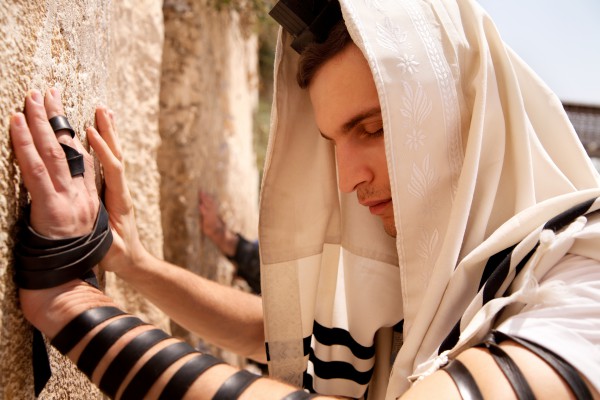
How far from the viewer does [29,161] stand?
0.90 meters

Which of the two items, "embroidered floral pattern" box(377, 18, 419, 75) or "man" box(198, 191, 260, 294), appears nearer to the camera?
"embroidered floral pattern" box(377, 18, 419, 75)

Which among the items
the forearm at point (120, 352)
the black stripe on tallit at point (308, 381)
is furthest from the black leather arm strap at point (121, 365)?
the black stripe on tallit at point (308, 381)

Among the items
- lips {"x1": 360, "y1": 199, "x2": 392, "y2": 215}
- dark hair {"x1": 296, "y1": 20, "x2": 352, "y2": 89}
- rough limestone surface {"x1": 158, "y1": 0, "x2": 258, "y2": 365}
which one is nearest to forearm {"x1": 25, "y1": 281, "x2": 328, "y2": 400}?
lips {"x1": 360, "y1": 199, "x2": 392, "y2": 215}

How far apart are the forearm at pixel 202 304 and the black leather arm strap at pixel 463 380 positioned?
89cm

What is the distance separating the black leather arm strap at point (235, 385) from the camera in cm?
85

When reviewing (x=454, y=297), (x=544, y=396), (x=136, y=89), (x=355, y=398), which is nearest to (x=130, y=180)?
(x=136, y=89)

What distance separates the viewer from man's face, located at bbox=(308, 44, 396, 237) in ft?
4.24

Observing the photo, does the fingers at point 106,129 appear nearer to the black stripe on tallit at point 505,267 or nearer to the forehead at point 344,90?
the forehead at point 344,90

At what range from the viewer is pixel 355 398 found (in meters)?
1.48

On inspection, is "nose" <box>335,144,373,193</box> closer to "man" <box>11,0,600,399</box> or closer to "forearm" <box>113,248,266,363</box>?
"man" <box>11,0,600,399</box>

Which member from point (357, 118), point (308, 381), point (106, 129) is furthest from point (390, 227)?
point (106, 129)

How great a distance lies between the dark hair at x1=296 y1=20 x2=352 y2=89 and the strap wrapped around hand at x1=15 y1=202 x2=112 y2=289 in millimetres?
753

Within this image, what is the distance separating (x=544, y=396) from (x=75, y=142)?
954mm

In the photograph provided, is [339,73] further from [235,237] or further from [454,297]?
[235,237]
